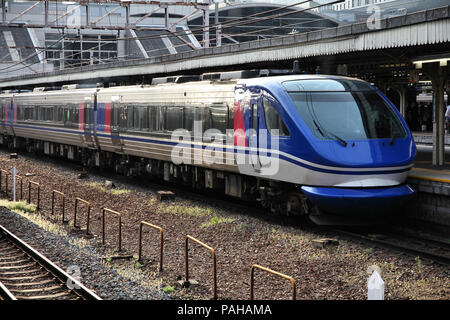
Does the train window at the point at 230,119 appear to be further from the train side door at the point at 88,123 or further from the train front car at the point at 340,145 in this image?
the train side door at the point at 88,123

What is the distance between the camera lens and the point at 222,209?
15.7m

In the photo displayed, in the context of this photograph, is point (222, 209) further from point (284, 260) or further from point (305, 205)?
point (284, 260)

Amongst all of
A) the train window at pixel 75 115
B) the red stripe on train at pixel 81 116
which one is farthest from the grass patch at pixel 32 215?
the train window at pixel 75 115

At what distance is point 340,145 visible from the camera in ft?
39.5

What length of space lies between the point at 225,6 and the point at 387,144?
57.9 metres

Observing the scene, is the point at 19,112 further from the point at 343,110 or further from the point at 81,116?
the point at 343,110

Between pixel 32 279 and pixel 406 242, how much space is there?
639cm

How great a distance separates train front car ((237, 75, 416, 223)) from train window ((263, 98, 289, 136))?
2 centimetres

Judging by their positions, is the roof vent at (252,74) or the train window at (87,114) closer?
the roof vent at (252,74)

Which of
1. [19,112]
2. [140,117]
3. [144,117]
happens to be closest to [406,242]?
[144,117]

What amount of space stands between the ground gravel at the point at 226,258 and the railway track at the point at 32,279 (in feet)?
1.04

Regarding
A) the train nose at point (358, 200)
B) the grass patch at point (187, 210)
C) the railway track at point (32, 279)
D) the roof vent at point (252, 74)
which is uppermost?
the roof vent at point (252, 74)

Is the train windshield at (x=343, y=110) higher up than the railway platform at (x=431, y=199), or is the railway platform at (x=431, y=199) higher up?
the train windshield at (x=343, y=110)

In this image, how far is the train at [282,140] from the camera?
11977 mm
